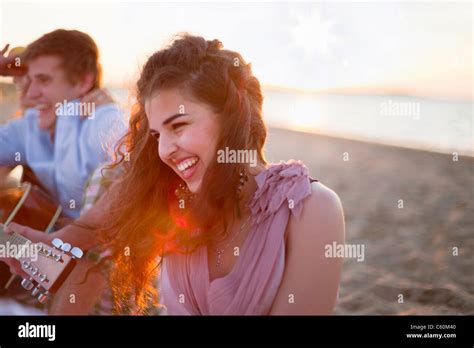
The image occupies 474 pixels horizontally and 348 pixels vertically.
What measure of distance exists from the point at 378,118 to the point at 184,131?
2.91 m

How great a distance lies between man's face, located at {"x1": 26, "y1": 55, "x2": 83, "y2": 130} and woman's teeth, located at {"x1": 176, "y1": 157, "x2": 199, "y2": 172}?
1.12 metres

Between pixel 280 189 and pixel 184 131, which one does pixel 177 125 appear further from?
→ pixel 280 189

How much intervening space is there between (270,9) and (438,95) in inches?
46.0

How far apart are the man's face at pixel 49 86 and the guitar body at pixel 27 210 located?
359 mm

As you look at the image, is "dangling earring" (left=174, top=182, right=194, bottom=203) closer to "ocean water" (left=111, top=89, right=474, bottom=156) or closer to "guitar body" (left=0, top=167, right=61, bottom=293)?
"ocean water" (left=111, top=89, right=474, bottom=156)

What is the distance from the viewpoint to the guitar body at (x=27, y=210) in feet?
9.75

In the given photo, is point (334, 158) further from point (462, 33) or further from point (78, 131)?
point (78, 131)

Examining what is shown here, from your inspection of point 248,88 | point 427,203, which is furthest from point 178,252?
point 427,203

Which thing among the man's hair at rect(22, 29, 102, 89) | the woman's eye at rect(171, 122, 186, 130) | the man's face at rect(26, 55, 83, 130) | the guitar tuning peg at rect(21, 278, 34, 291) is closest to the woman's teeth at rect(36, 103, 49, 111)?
the man's face at rect(26, 55, 83, 130)

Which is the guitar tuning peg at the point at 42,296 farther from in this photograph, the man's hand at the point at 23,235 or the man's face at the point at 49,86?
the man's face at the point at 49,86

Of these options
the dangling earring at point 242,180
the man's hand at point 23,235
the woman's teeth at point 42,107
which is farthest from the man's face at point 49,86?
the dangling earring at point 242,180

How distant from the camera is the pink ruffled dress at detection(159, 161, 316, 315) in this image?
2.23 metres

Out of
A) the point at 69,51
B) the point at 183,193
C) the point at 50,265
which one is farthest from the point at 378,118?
the point at 50,265
